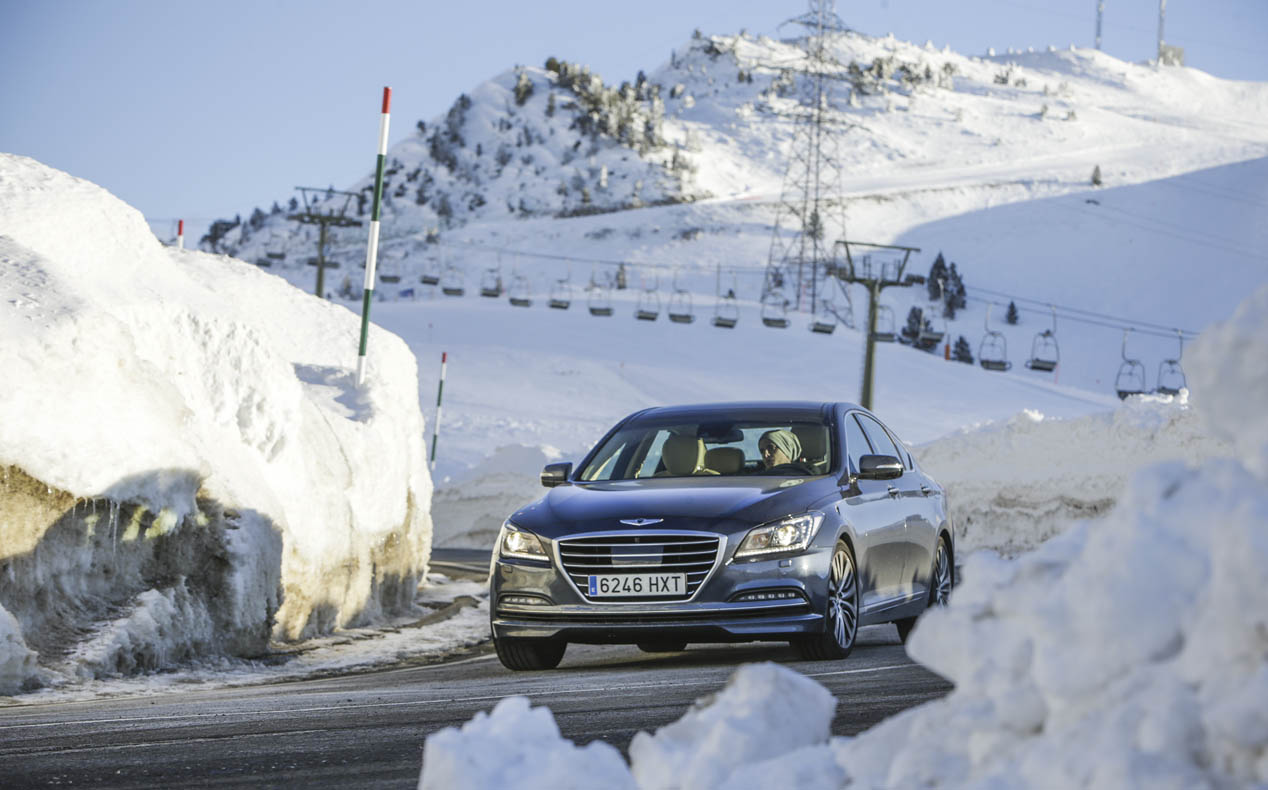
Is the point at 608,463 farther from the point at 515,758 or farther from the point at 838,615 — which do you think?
the point at 515,758

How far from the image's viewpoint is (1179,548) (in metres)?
2.20

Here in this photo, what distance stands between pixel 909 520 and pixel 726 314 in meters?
71.1

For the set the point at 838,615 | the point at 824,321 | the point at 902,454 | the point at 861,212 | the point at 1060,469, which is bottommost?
the point at 1060,469

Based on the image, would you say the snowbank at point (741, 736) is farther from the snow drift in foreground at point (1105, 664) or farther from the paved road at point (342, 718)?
the paved road at point (342, 718)

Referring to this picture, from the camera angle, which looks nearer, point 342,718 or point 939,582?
point 342,718

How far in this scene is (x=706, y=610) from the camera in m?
8.48

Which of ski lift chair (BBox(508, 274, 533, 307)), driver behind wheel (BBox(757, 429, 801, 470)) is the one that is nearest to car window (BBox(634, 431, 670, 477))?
driver behind wheel (BBox(757, 429, 801, 470))

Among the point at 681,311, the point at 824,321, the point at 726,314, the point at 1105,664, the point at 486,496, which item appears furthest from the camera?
the point at 681,311

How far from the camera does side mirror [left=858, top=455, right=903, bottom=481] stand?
9.44 meters

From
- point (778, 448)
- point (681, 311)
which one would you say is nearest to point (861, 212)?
point (681, 311)

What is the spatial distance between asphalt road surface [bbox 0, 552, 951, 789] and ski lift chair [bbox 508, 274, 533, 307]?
228 feet

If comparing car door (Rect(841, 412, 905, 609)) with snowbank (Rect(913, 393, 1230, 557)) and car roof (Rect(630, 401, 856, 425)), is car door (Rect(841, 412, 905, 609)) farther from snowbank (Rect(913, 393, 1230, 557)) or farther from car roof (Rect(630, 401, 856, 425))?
snowbank (Rect(913, 393, 1230, 557))

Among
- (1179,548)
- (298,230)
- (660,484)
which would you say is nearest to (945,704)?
(1179,548)

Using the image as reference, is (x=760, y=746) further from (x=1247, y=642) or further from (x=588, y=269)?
(x=588, y=269)
